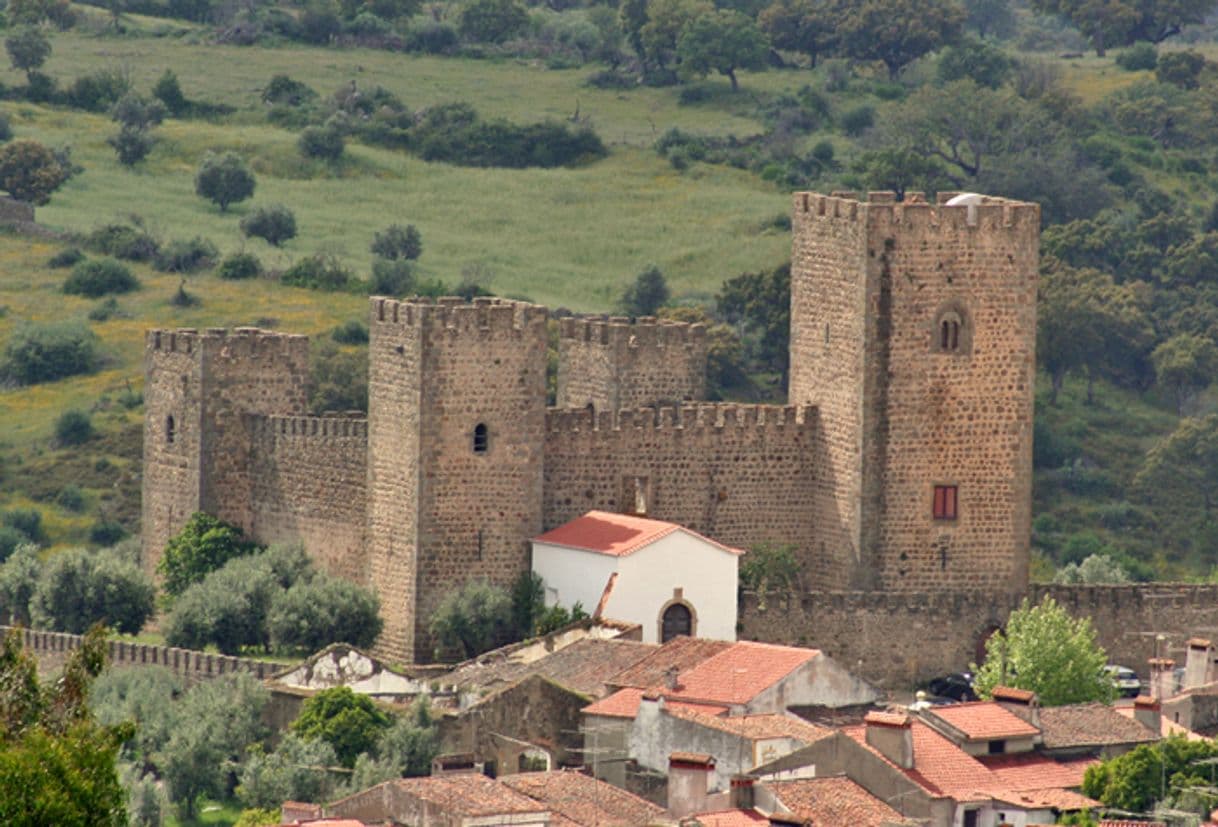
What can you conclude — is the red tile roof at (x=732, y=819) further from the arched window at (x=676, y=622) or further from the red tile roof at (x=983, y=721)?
the arched window at (x=676, y=622)

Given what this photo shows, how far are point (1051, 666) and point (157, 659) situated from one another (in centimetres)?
1292

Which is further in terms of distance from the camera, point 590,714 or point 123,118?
point 123,118

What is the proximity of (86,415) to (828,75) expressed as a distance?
43.5 meters

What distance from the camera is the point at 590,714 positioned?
58000mm

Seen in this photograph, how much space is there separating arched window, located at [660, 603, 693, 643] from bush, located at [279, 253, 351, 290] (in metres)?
30.9

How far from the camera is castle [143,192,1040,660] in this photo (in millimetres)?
63500

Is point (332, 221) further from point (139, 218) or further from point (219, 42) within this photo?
point (219, 42)

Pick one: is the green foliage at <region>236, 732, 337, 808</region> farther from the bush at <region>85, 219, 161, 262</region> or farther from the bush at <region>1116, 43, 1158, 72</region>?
the bush at <region>1116, 43, 1158, 72</region>

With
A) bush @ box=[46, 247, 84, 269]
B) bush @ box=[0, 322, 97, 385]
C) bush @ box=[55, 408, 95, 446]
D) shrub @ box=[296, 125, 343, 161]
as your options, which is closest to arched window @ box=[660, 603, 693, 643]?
bush @ box=[55, 408, 95, 446]

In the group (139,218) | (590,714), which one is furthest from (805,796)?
(139,218)

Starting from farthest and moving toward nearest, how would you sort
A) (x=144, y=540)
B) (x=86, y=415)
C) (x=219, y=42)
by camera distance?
(x=219, y=42) < (x=86, y=415) < (x=144, y=540)

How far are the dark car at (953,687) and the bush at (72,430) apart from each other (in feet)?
89.2

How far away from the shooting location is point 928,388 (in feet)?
213

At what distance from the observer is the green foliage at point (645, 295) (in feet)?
320
